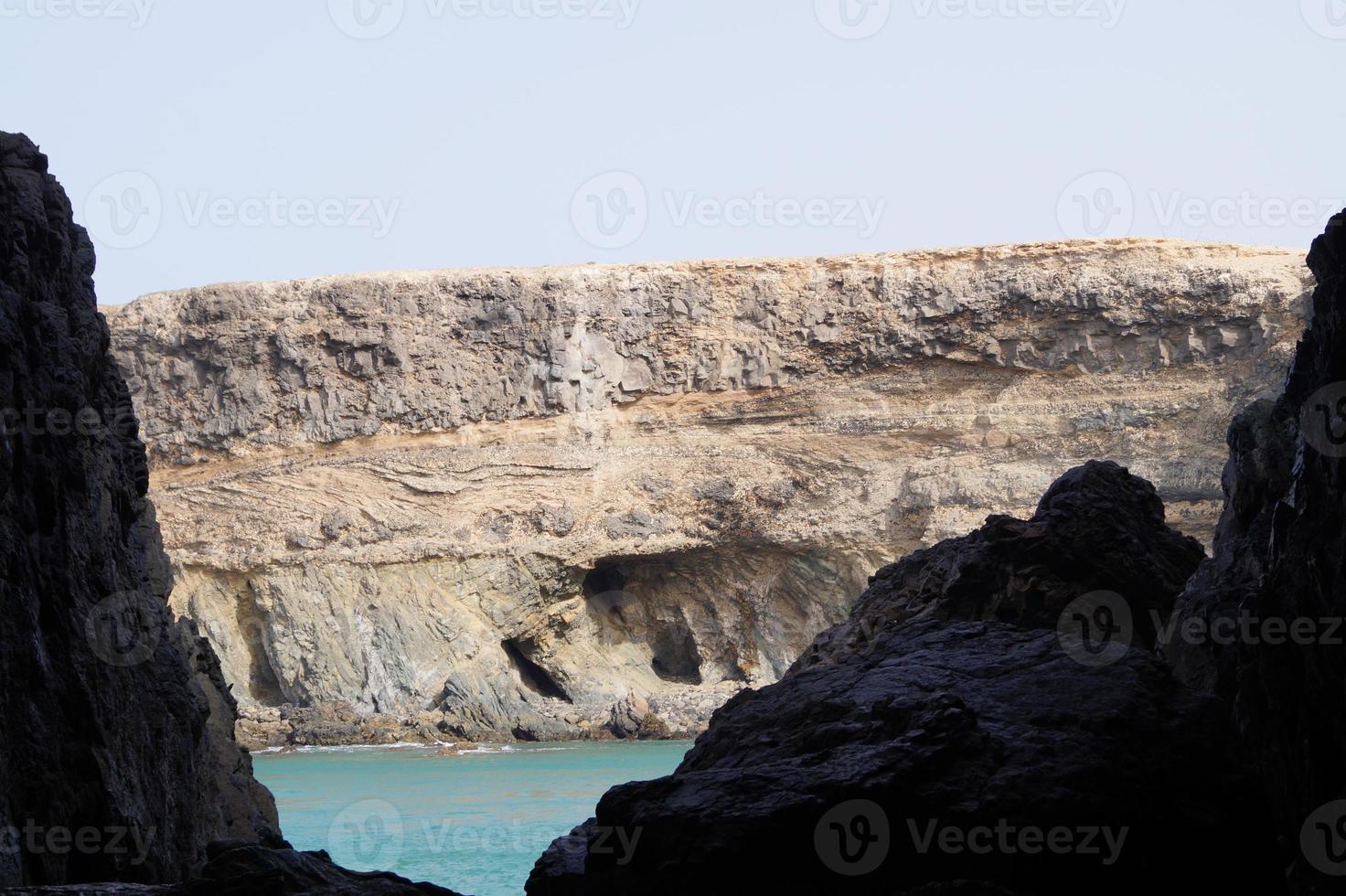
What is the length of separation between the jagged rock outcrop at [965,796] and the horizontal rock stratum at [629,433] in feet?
111

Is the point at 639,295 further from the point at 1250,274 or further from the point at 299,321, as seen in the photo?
the point at 1250,274

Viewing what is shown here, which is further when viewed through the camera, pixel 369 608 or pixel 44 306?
pixel 369 608

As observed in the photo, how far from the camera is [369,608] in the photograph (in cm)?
4162

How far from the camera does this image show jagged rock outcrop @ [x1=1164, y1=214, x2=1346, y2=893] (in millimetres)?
5578

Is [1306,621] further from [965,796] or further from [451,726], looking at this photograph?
[451,726]

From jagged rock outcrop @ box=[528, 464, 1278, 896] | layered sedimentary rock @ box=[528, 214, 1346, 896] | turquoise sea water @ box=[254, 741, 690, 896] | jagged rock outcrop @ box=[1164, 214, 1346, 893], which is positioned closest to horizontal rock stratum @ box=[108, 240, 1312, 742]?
turquoise sea water @ box=[254, 741, 690, 896]

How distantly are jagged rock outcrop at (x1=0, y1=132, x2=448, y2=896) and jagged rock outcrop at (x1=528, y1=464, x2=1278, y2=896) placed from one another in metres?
1.22

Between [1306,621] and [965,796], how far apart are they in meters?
1.58

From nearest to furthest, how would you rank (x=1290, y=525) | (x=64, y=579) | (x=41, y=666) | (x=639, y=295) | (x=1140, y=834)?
1. (x=1290, y=525)
2. (x=1140, y=834)
3. (x=41, y=666)
4. (x=64, y=579)
5. (x=639, y=295)

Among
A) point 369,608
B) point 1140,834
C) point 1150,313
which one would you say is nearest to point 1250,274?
point 1150,313

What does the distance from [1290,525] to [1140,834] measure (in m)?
1.50

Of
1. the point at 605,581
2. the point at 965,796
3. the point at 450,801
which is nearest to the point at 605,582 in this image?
the point at 605,581

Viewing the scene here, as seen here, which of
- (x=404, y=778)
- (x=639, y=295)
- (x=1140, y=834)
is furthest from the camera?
(x=639, y=295)

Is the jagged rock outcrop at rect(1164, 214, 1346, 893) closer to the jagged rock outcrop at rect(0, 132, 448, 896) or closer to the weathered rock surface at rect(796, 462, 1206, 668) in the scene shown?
the weathered rock surface at rect(796, 462, 1206, 668)
